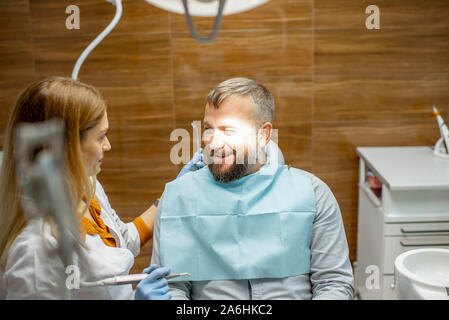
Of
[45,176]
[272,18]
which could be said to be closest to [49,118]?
[45,176]

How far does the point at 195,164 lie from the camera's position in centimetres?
128

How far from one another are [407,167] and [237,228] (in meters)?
0.50

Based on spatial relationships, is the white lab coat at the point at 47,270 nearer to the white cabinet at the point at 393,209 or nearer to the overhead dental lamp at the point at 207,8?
the overhead dental lamp at the point at 207,8

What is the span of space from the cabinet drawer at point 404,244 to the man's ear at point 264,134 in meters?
0.41

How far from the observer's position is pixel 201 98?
1346 mm

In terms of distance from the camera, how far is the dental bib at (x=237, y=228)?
47.3 inches

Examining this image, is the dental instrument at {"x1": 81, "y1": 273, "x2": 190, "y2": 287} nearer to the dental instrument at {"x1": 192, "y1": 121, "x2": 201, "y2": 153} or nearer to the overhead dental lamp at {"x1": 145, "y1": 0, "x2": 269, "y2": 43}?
the dental instrument at {"x1": 192, "y1": 121, "x2": 201, "y2": 153}

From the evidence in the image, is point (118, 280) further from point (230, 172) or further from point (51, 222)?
point (230, 172)

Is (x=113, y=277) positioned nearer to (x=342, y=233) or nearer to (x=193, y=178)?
(x=193, y=178)

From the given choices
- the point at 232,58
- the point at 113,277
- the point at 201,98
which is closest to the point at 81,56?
the point at 201,98

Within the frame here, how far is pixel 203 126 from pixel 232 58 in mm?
382

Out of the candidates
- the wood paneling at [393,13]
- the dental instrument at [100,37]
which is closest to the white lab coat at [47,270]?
the dental instrument at [100,37]

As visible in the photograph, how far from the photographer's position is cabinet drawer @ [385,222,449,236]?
1.16 meters
